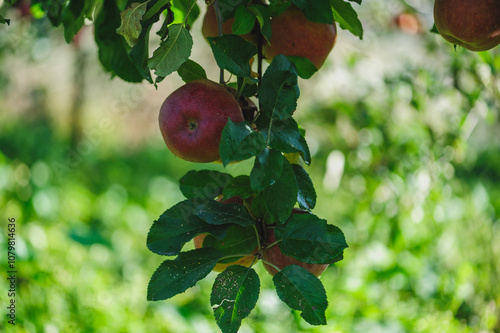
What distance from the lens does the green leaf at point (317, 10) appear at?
0.54 m

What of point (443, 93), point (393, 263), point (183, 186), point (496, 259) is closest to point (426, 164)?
point (443, 93)

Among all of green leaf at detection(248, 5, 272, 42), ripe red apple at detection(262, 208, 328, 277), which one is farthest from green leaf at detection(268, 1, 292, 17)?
ripe red apple at detection(262, 208, 328, 277)

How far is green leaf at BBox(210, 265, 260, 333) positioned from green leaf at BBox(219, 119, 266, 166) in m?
0.12

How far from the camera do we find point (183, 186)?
57 cm

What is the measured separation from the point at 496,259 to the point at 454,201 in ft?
0.92

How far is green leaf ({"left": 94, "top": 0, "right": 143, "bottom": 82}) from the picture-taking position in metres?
0.68

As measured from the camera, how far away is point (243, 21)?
52 cm

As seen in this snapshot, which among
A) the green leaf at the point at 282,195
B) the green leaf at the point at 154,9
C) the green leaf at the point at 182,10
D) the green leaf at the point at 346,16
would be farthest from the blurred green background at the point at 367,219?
the green leaf at the point at 282,195

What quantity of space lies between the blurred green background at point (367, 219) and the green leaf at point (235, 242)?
949 mm

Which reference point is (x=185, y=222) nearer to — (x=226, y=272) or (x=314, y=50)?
(x=226, y=272)

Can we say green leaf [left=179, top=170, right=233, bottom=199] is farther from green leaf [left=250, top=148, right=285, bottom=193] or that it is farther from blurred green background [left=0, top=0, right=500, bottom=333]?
blurred green background [left=0, top=0, right=500, bottom=333]

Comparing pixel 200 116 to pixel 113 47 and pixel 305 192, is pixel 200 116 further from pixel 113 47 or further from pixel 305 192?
pixel 113 47

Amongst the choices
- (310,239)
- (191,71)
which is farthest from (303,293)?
(191,71)

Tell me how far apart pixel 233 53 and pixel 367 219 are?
171 cm
